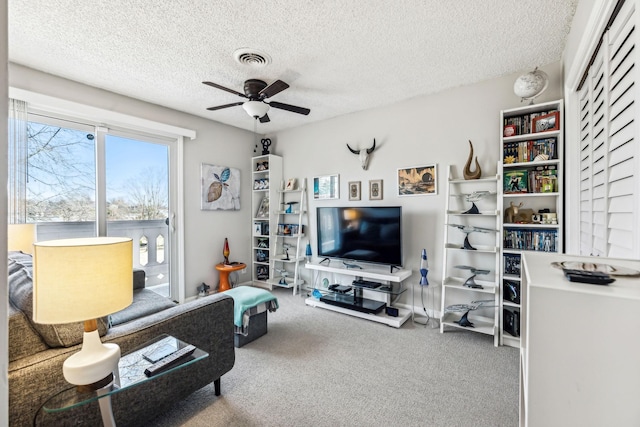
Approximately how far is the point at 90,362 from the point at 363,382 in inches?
65.4

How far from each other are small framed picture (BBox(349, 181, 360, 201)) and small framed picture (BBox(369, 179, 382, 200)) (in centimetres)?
17

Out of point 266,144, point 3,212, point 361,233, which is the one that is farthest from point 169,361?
point 266,144

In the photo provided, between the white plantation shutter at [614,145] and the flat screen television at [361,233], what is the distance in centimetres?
159

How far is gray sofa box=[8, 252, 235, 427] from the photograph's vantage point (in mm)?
1117

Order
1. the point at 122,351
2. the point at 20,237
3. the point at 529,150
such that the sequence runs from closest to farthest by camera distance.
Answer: the point at 122,351 → the point at 20,237 → the point at 529,150

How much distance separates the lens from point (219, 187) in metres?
4.04

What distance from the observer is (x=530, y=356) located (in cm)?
54

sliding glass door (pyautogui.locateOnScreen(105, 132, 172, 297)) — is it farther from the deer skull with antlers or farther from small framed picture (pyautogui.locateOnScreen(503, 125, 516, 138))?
small framed picture (pyautogui.locateOnScreen(503, 125, 516, 138))

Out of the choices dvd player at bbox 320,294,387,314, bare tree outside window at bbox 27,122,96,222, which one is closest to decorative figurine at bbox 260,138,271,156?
bare tree outside window at bbox 27,122,96,222

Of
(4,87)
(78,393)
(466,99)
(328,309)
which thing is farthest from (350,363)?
(466,99)

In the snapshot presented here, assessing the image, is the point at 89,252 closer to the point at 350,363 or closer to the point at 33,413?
Result: the point at 33,413

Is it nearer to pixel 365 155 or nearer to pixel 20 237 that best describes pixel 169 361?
pixel 20 237

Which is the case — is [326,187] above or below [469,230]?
above

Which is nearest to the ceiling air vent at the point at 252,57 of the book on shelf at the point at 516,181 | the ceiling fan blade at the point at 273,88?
the ceiling fan blade at the point at 273,88
